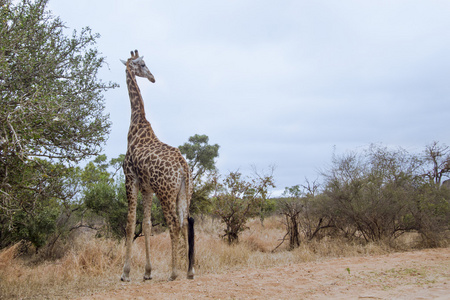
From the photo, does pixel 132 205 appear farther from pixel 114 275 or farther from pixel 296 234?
pixel 296 234

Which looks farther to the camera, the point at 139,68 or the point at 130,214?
the point at 139,68

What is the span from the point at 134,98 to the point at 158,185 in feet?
8.22

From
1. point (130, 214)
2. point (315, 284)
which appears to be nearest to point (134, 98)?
point (130, 214)

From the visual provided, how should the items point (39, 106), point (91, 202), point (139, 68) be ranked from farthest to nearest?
point (91, 202)
point (139, 68)
point (39, 106)

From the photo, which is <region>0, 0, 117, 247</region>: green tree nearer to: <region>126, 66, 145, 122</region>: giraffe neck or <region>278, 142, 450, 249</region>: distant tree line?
<region>126, 66, 145, 122</region>: giraffe neck

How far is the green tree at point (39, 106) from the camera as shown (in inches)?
232

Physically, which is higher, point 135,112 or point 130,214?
point 135,112

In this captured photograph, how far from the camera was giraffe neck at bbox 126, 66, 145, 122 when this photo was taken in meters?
8.40

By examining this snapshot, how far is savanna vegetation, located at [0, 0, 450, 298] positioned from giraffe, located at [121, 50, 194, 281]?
909 mm

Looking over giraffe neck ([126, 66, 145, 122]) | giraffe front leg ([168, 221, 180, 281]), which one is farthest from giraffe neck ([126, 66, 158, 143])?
giraffe front leg ([168, 221, 180, 281])

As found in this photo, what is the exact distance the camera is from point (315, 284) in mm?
6566

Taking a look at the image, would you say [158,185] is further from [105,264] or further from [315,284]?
[315,284]

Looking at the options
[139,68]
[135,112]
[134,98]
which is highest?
[139,68]

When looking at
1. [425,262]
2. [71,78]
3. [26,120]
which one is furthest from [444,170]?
[26,120]
